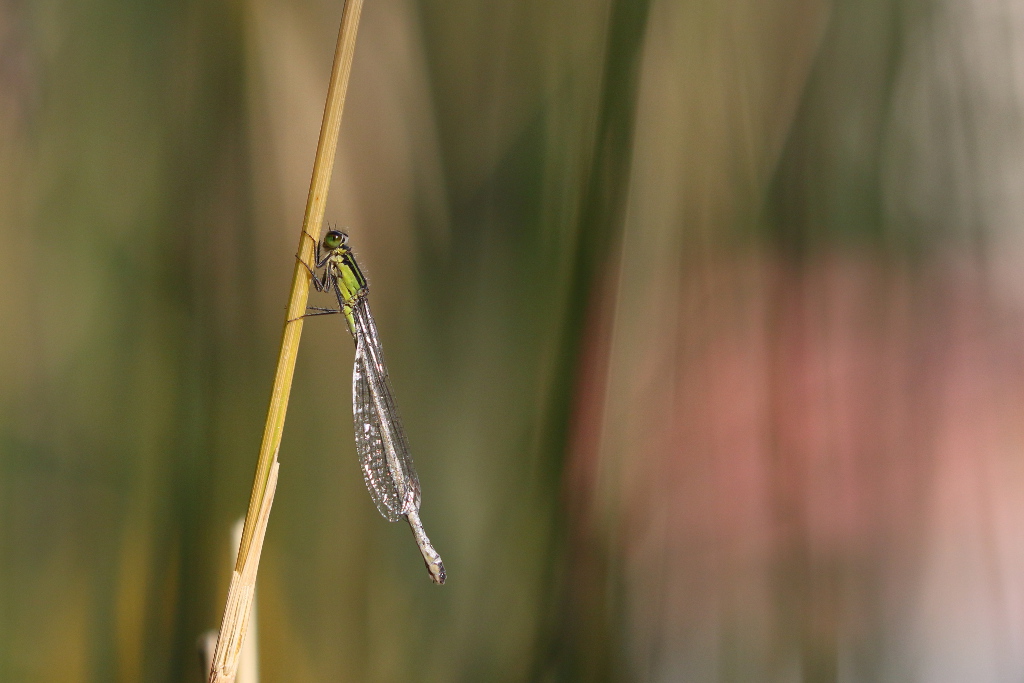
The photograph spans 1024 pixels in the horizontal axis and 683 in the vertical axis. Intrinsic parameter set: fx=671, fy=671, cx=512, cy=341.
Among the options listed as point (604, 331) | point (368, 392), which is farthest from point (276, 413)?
point (604, 331)

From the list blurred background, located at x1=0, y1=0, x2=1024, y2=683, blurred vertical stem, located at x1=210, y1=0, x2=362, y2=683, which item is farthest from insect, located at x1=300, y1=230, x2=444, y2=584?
blurred vertical stem, located at x1=210, y1=0, x2=362, y2=683

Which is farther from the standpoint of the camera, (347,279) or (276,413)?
(347,279)

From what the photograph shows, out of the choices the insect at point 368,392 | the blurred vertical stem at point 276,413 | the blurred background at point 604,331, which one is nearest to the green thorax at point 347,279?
the insect at point 368,392

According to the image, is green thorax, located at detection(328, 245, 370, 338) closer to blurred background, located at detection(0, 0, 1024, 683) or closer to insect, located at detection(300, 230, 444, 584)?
insect, located at detection(300, 230, 444, 584)

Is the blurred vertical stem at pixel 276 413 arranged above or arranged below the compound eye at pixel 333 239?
below

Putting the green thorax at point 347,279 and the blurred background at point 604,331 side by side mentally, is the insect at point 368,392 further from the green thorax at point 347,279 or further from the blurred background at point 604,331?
the blurred background at point 604,331

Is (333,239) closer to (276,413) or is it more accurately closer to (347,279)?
(347,279)

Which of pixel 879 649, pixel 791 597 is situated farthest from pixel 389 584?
pixel 879 649
